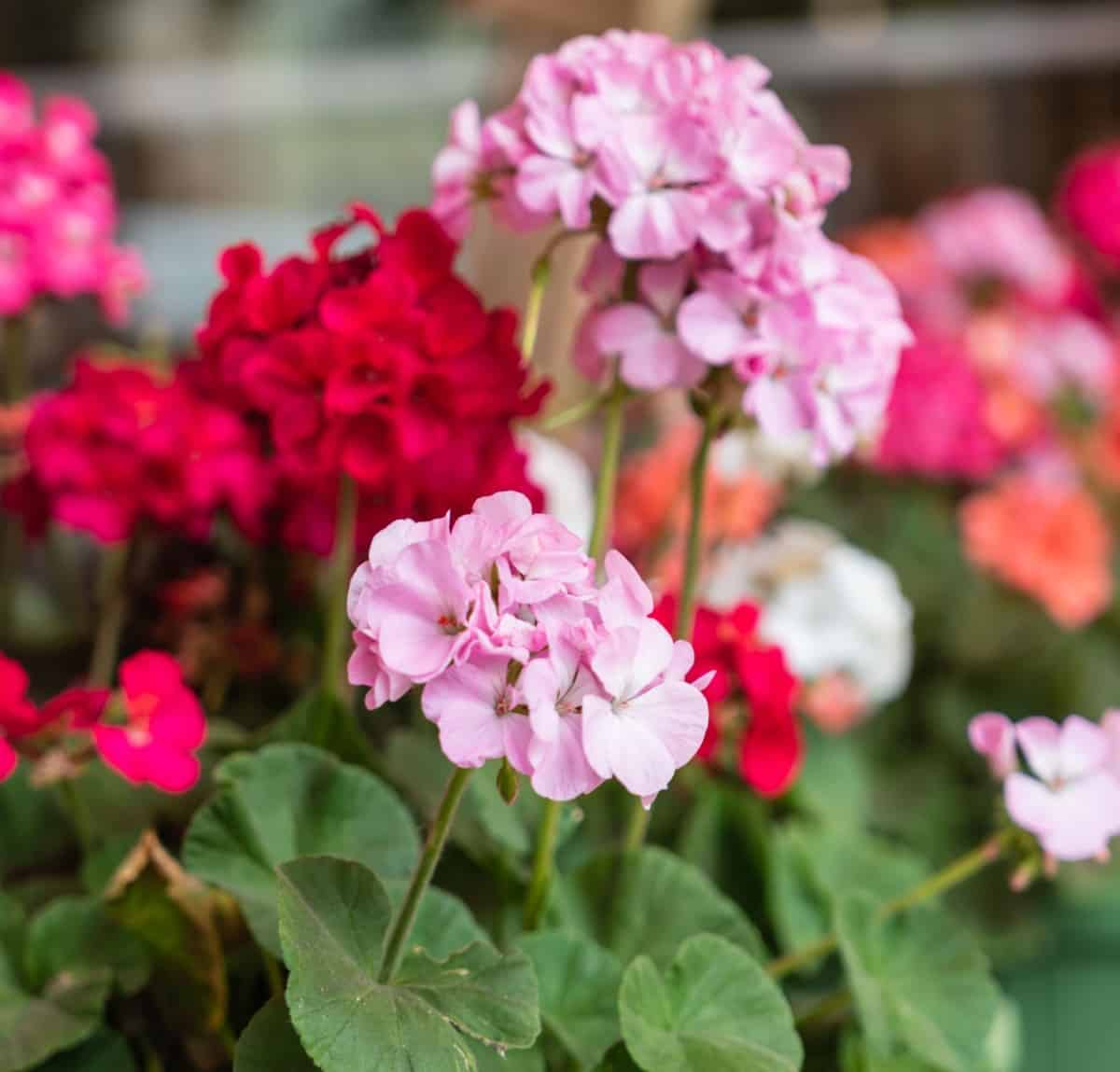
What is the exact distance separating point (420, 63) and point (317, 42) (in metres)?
0.37

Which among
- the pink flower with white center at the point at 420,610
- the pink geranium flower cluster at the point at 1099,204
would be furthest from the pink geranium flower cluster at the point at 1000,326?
the pink flower with white center at the point at 420,610

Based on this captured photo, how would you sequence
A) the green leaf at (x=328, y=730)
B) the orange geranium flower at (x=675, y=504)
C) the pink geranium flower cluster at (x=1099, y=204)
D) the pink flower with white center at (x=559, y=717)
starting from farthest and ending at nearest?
the pink geranium flower cluster at (x=1099, y=204) → the orange geranium flower at (x=675, y=504) → the green leaf at (x=328, y=730) → the pink flower with white center at (x=559, y=717)

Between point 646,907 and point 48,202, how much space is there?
1.54 ft

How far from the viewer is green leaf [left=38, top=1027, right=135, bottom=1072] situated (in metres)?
0.45

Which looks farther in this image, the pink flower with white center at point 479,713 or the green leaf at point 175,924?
the green leaf at point 175,924

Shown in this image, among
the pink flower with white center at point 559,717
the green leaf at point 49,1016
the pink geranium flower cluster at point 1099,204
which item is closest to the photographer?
the pink flower with white center at point 559,717

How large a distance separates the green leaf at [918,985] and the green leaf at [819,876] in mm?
49

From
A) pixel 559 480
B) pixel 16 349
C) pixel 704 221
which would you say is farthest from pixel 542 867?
pixel 16 349

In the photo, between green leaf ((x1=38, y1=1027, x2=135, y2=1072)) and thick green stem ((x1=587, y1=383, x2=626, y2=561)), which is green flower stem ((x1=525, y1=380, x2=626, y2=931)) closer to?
thick green stem ((x1=587, y1=383, x2=626, y2=561))

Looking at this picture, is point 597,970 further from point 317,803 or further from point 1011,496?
point 1011,496

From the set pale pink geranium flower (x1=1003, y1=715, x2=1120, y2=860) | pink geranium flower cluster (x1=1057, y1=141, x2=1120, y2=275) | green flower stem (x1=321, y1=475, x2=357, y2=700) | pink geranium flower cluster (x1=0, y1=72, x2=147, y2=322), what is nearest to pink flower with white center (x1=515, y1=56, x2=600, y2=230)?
green flower stem (x1=321, y1=475, x2=357, y2=700)

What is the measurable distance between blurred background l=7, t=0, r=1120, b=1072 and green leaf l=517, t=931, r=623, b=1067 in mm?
549

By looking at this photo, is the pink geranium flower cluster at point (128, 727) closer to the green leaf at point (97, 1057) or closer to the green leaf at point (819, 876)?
the green leaf at point (97, 1057)

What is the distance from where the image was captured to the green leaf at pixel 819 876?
2.00 ft
